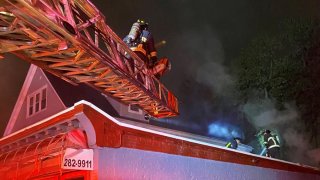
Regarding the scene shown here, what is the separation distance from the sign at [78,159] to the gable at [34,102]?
24.8 ft

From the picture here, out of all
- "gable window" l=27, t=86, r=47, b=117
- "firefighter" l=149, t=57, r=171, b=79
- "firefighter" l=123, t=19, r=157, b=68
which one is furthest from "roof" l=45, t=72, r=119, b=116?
"firefighter" l=123, t=19, r=157, b=68

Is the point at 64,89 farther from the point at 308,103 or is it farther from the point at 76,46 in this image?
the point at 308,103

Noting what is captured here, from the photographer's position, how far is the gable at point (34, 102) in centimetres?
1291

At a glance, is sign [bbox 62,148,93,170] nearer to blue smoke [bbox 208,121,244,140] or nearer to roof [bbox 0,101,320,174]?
roof [bbox 0,101,320,174]

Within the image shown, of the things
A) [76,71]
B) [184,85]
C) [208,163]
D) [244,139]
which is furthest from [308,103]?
[76,71]

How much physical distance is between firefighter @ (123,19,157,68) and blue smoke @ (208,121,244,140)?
1012 centimetres

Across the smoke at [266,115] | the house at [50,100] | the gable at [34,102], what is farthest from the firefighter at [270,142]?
the smoke at [266,115]

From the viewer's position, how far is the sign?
4840mm

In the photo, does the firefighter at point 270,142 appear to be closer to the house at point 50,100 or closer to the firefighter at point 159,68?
the house at point 50,100

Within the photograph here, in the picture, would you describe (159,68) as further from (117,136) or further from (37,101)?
(37,101)

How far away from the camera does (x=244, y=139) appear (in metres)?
21.4

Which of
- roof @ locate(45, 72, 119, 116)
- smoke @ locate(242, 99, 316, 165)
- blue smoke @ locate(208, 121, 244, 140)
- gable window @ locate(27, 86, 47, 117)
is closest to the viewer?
roof @ locate(45, 72, 119, 116)

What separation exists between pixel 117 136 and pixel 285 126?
17.8m

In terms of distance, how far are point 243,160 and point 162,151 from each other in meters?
2.73
